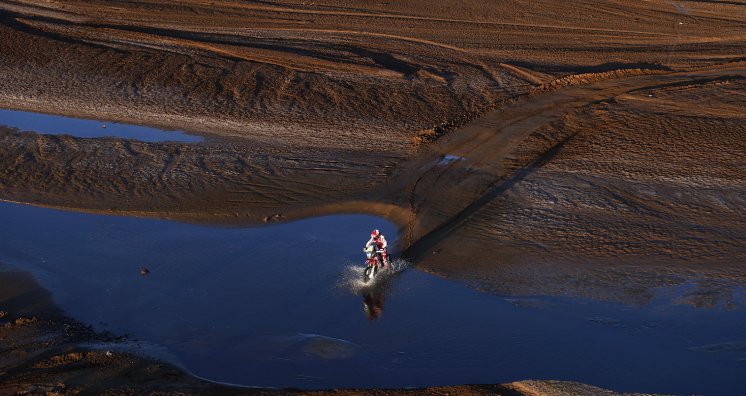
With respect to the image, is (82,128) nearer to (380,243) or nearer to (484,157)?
(484,157)

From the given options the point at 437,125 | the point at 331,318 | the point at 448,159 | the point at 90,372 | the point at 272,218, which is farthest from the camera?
the point at 437,125

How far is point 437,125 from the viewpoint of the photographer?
22266mm

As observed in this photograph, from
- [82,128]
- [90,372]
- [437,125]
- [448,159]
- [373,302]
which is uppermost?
[437,125]

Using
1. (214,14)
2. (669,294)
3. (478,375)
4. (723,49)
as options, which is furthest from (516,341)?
(214,14)

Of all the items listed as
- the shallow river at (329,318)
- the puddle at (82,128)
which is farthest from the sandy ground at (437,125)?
the shallow river at (329,318)

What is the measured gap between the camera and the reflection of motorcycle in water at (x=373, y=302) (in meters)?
14.5

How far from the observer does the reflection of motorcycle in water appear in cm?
1455

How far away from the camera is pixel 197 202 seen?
61.8 ft

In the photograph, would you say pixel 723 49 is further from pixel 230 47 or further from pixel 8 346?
pixel 8 346

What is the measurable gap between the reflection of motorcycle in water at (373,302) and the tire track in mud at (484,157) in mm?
1521

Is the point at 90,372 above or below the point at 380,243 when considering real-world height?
below

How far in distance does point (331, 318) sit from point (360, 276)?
1.58 meters

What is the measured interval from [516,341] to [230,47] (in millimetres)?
16910

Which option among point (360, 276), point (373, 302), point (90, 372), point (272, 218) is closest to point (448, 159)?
point (272, 218)
